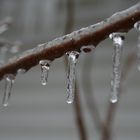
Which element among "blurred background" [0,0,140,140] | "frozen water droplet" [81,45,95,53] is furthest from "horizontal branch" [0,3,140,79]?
"blurred background" [0,0,140,140]

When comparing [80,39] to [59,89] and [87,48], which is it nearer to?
[87,48]

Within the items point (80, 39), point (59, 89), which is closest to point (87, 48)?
point (80, 39)

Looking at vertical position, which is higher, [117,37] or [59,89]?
[59,89]

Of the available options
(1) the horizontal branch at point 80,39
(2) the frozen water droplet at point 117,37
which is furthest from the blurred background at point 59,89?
(1) the horizontal branch at point 80,39

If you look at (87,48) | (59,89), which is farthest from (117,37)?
(59,89)

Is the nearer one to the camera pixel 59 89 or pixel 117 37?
pixel 117 37

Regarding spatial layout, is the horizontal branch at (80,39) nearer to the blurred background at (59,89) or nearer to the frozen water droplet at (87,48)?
the frozen water droplet at (87,48)

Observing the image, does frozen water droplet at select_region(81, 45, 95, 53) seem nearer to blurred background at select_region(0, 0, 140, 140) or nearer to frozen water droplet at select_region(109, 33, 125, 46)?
frozen water droplet at select_region(109, 33, 125, 46)

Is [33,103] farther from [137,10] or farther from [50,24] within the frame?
[137,10]
